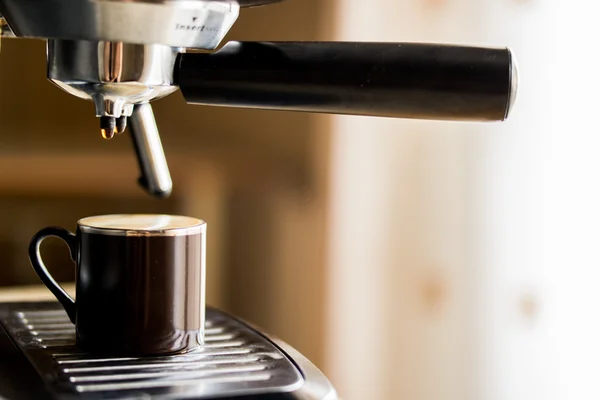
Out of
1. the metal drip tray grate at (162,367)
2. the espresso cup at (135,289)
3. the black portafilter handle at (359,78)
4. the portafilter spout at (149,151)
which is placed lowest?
the metal drip tray grate at (162,367)

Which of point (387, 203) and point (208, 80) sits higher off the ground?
point (208, 80)

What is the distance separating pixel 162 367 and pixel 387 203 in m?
0.64

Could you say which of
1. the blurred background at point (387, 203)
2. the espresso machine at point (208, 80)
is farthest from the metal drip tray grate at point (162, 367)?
the blurred background at point (387, 203)

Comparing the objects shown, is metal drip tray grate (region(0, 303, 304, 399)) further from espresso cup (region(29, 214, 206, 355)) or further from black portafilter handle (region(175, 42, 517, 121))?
black portafilter handle (region(175, 42, 517, 121))

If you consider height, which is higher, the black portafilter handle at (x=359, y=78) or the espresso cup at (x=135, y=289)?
the black portafilter handle at (x=359, y=78)

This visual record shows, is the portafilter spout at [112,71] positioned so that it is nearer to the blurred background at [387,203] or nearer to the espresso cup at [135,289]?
the espresso cup at [135,289]

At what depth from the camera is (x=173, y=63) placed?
526mm

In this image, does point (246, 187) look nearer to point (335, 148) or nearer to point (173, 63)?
point (335, 148)

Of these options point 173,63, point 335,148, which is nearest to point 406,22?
point 335,148

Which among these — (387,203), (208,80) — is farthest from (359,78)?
(387,203)

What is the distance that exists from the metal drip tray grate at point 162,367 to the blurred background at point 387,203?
0.48 metres

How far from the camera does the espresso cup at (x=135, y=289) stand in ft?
1.84

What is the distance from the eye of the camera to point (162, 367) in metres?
0.54

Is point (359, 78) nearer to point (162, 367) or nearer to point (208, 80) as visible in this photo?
point (208, 80)
